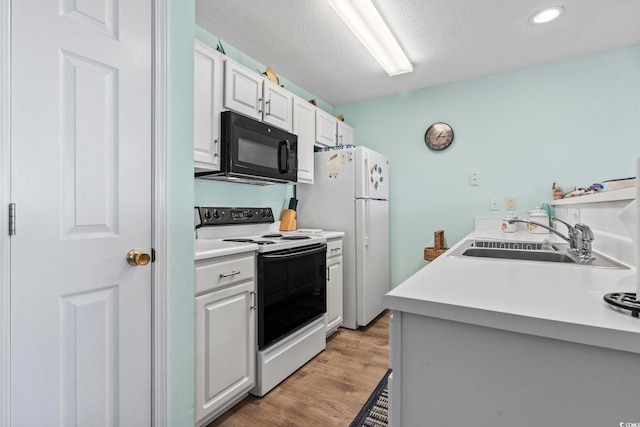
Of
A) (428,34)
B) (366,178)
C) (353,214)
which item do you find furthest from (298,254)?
(428,34)

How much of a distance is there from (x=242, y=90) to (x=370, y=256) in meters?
1.79

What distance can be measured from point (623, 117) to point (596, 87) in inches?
12.7

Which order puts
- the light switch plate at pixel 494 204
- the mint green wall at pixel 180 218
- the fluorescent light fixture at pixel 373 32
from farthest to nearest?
the light switch plate at pixel 494 204
the fluorescent light fixture at pixel 373 32
the mint green wall at pixel 180 218

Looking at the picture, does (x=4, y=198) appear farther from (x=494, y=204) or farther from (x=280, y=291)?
(x=494, y=204)

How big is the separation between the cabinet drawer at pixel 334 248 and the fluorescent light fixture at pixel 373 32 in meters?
1.55

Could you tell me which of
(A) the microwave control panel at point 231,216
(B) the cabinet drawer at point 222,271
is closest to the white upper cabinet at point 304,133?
(A) the microwave control panel at point 231,216

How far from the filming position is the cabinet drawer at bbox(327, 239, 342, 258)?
253 cm

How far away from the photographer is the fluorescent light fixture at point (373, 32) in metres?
1.86

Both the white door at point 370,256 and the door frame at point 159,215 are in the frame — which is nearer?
the door frame at point 159,215

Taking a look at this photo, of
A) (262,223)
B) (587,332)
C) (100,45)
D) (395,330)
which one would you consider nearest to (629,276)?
(587,332)

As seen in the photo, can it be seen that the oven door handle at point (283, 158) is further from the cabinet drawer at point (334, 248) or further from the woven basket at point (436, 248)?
the woven basket at point (436, 248)

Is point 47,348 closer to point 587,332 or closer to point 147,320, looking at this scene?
point 147,320

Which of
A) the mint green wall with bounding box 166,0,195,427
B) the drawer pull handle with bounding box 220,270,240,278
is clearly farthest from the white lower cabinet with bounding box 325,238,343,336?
the mint green wall with bounding box 166,0,195,427

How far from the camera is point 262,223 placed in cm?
263
